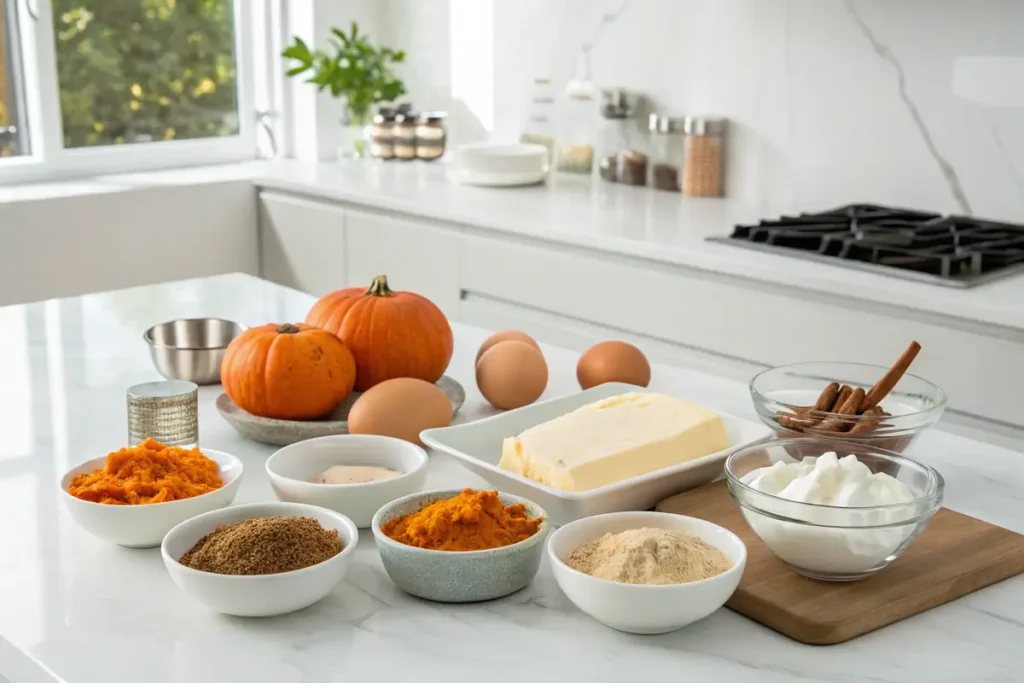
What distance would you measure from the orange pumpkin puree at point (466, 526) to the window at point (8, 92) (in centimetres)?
307

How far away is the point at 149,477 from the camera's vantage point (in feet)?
3.98

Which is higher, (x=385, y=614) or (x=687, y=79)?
(x=687, y=79)

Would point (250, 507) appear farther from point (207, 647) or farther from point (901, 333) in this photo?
point (901, 333)

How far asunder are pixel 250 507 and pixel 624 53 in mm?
2724

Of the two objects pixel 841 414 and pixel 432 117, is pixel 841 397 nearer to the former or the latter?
pixel 841 414

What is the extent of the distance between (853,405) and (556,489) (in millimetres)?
377

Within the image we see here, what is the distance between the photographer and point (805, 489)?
109 centimetres

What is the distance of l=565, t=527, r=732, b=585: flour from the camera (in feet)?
3.32

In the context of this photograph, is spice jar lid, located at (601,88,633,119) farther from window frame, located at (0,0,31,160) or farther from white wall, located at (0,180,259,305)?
window frame, located at (0,0,31,160)

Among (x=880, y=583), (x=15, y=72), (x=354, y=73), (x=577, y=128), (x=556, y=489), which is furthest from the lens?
(x=354, y=73)

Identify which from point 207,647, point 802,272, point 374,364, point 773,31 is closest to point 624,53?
point 773,31

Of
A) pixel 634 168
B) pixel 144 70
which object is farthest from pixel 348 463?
pixel 144 70

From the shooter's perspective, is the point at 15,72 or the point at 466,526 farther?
the point at 15,72

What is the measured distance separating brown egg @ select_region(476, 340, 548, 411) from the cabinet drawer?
1.02 metres
